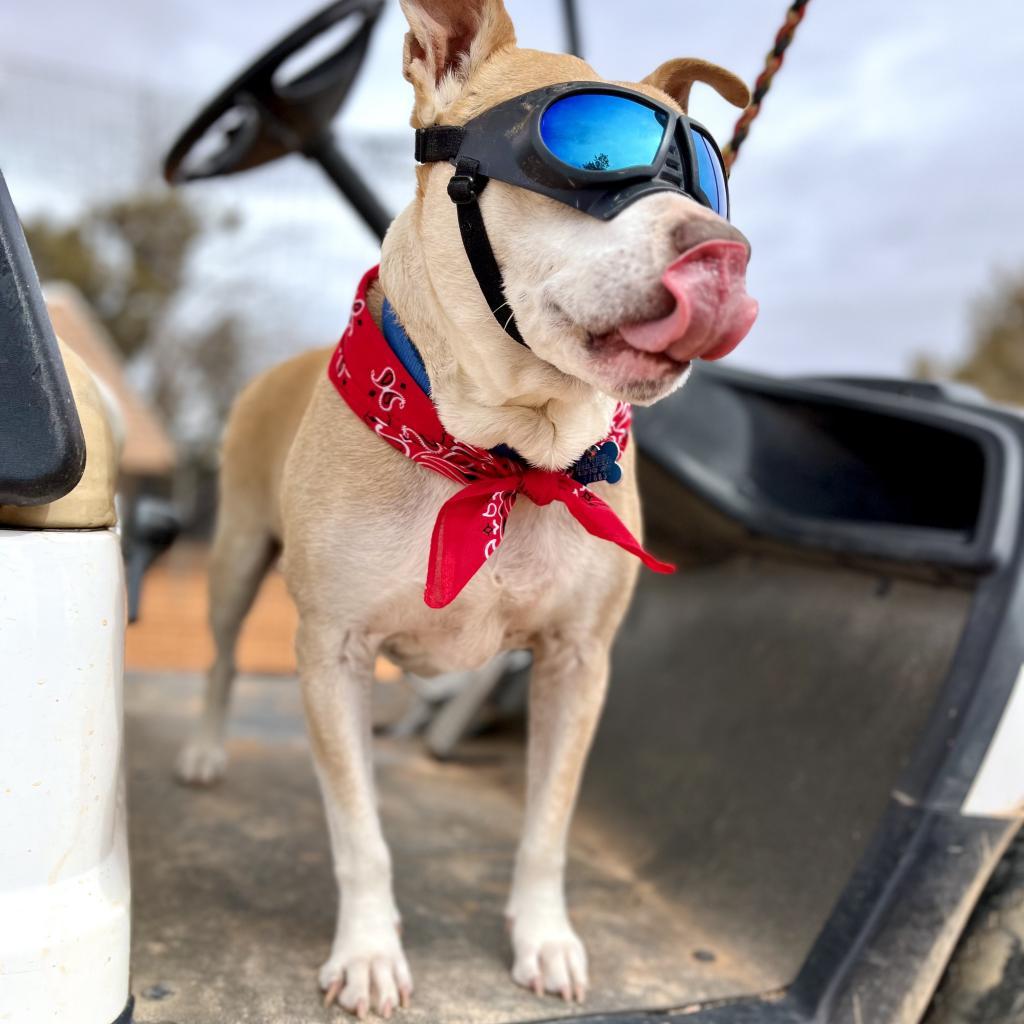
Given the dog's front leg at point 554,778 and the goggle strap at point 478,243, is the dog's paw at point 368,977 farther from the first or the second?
the goggle strap at point 478,243

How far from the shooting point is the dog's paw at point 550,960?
158cm

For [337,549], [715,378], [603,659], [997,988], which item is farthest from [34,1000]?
[715,378]

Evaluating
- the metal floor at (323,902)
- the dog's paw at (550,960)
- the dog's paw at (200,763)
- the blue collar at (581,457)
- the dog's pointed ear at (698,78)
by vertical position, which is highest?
the dog's pointed ear at (698,78)

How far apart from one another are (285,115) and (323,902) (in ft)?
6.00

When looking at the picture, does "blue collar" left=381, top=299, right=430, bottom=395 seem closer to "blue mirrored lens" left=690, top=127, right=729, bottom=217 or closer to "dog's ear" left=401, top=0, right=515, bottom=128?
"dog's ear" left=401, top=0, right=515, bottom=128

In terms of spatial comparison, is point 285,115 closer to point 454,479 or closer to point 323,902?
point 454,479

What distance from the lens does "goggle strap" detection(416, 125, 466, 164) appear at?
1.35 metres

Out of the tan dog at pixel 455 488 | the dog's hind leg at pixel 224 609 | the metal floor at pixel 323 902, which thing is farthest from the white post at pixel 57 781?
the dog's hind leg at pixel 224 609

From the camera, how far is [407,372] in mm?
1493

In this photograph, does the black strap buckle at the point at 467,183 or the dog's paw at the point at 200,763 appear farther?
the dog's paw at the point at 200,763

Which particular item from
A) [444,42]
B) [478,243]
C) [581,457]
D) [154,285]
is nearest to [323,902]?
[581,457]

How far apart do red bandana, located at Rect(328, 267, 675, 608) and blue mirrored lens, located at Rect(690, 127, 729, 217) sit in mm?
397

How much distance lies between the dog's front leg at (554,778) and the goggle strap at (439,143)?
81cm

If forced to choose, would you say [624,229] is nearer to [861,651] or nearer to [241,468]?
[861,651]
